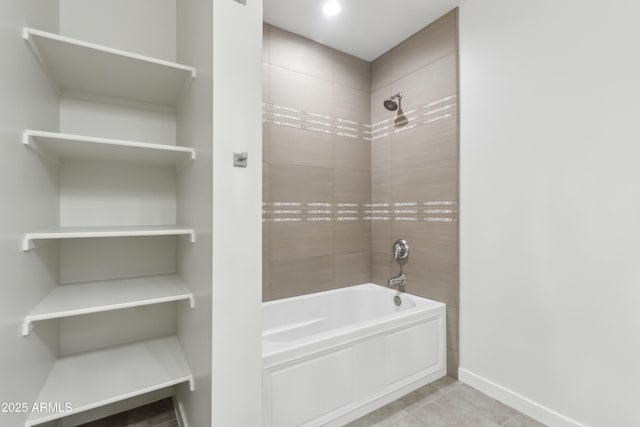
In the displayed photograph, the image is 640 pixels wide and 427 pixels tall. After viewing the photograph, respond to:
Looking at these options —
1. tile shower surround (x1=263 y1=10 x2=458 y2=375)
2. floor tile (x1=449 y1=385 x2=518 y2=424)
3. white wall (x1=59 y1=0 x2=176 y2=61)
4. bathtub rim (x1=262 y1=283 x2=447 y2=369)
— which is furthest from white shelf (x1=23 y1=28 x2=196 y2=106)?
floor tile (x1=449 y1=385 x2=518 y2=424)

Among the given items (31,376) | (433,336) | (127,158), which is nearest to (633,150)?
(433,336)

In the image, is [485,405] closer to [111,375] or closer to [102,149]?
[111,375]

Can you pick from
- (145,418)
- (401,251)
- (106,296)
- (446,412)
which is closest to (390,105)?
(401,251)

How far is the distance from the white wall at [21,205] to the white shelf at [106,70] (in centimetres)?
8

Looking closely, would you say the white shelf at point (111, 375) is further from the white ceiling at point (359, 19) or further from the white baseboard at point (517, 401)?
the white ceiling at point (359, 19)

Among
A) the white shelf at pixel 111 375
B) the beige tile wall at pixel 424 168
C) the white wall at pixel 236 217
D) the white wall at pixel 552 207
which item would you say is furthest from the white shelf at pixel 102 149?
the white wall at pixel 552 207

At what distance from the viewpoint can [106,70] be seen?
1.47 metres

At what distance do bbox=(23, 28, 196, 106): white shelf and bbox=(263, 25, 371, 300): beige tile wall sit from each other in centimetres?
87

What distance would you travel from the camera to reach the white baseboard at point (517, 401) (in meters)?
1.69

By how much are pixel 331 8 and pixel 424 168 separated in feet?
4.61

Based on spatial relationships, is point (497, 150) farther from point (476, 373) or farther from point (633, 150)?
point (476, 373)

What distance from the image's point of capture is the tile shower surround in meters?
2.32

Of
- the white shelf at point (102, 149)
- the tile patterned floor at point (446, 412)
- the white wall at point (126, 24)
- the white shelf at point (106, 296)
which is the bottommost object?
the tile patterned floor at point (446, 412)

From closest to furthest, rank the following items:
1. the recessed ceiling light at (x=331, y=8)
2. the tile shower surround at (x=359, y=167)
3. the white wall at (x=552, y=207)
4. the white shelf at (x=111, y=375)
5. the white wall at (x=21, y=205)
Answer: the white wall at (x=21, y=205) → the white shelf at (x=111, y=375) → the white wall at (x=552, y=207) → the recessed ceiling light at (x=331, y=8) → the tile shower surround at (x=359, y=167)
